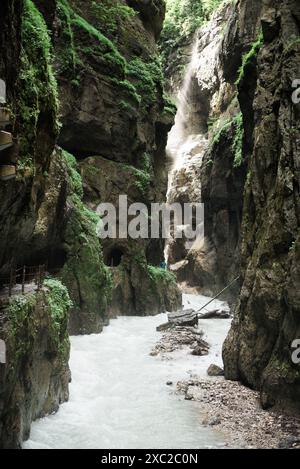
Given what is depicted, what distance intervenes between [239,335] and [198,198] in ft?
96.8

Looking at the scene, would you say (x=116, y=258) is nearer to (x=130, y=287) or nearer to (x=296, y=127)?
(x=130, y=287)

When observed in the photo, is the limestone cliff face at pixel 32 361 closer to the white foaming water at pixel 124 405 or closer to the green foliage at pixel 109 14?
the white foaming water at pixel 124 405

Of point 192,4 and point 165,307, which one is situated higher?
point 192,4

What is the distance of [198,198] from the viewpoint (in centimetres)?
4091

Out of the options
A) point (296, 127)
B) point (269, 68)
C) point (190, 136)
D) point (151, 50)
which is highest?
point (151, 50)

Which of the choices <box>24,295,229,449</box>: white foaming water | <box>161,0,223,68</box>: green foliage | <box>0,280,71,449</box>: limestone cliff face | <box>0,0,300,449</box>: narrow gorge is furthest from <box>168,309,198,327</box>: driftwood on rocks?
<box>161,0,223,68</box>: green foliage

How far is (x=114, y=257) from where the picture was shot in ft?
85.7

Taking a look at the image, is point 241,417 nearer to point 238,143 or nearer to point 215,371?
point 215,371

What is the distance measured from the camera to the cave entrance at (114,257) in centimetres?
2539

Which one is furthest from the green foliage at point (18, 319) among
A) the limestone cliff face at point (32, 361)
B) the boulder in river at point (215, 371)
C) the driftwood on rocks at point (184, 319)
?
the driftwood on rocks at point (184, 319)

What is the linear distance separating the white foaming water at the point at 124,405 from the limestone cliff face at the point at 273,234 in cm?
180

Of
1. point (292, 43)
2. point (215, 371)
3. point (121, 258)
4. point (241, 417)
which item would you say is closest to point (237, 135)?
point (121, 258)
